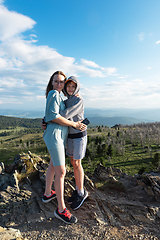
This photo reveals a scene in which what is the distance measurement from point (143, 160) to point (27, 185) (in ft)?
161

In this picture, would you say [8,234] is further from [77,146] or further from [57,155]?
[77,146]

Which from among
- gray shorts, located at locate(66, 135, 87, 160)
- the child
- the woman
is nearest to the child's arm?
the child

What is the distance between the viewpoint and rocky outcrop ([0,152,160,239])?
200 inches

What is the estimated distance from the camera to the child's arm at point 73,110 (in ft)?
15.3

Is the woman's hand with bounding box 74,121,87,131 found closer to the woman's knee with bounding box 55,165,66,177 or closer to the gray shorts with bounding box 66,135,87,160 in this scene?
the gray shorts with bounding box 66,135,87,160

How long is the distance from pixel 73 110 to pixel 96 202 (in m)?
4.42

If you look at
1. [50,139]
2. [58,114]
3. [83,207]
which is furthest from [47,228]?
[58,114]

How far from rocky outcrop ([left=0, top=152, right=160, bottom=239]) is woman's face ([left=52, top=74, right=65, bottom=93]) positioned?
16.2ft

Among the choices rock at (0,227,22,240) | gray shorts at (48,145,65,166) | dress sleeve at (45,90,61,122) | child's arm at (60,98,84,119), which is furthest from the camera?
child's arm at (60,98,84,119)

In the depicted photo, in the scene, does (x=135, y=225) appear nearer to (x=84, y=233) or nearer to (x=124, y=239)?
(x=124, y=239)

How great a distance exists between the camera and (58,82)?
15.9 feet

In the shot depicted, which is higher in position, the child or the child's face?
the child's face

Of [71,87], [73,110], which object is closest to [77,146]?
[73,110]

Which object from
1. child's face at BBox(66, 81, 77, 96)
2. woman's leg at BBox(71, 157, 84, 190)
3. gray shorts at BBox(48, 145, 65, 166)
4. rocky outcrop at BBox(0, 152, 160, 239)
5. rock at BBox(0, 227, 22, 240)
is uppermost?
child's face at BBox(66, 81, 77, 96)
